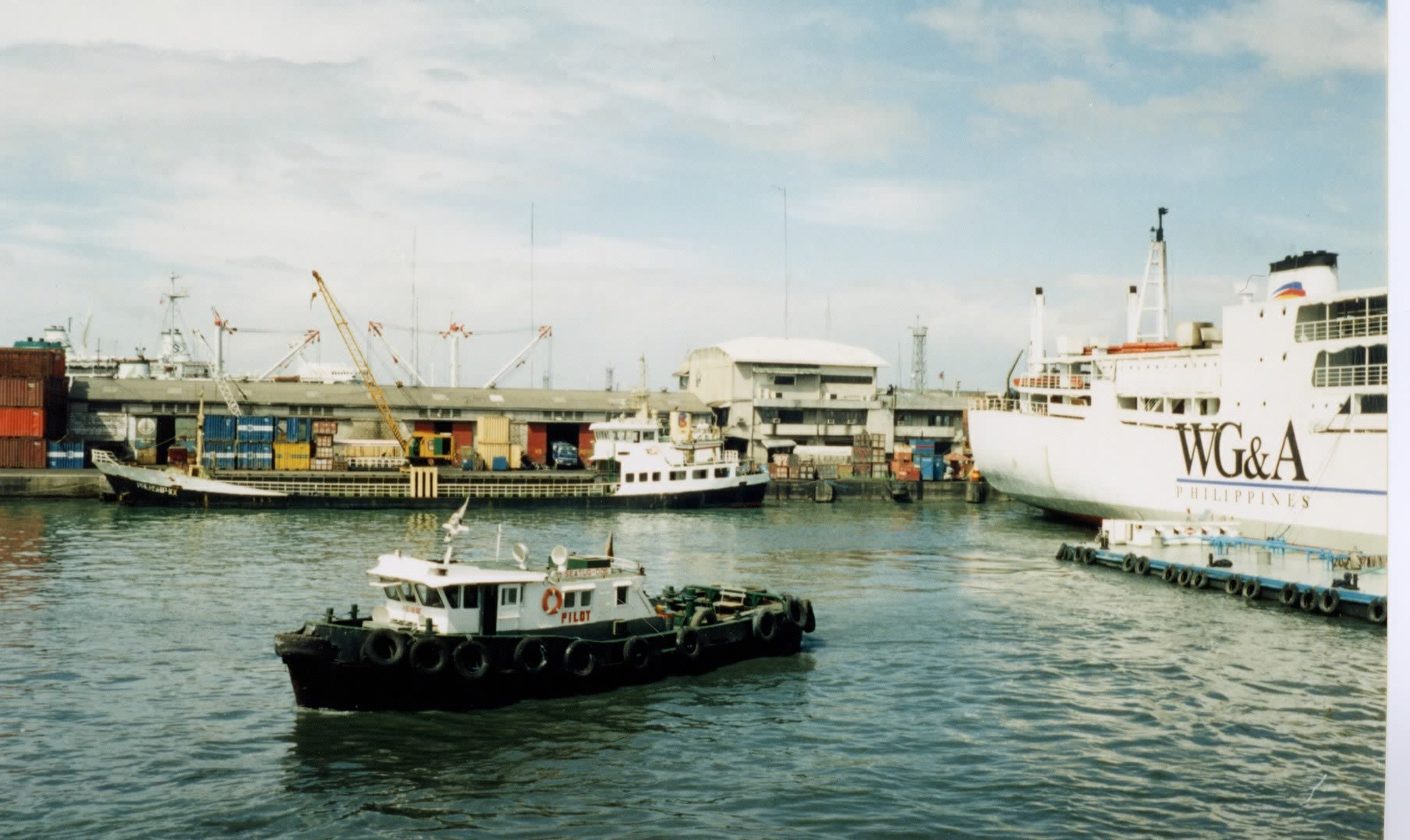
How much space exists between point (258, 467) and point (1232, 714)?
69.2 metres

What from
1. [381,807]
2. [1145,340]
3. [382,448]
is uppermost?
[1145,340]

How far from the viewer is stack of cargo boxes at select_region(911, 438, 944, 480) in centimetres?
8856

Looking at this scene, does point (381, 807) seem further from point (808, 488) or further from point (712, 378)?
point (712, 378)

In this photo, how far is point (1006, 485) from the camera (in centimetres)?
6262

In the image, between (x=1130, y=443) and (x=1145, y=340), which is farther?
(x=1145, y=340)

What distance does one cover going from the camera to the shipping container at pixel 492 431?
272 ft

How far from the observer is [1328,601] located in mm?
30391

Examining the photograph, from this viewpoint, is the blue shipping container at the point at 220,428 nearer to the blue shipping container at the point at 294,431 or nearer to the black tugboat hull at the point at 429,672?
the blue shipping container at the point at 294,431

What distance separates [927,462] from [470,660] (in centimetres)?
7238

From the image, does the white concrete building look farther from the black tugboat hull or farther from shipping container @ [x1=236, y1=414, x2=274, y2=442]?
the black tugboat hull

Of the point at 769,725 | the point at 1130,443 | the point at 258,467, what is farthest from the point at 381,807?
the point at 258,467

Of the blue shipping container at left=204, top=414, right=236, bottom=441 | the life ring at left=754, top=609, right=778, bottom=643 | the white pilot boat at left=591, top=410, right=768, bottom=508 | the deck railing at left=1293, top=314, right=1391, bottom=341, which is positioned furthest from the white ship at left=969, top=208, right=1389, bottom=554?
the blue shipping container at left=204, top=414, right=236, bottom=441

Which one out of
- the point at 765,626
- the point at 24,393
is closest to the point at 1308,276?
the point at 765,626

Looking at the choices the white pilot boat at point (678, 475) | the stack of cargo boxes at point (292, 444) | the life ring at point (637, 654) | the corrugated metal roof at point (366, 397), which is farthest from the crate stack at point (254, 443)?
the life ring at point (637, 654)
